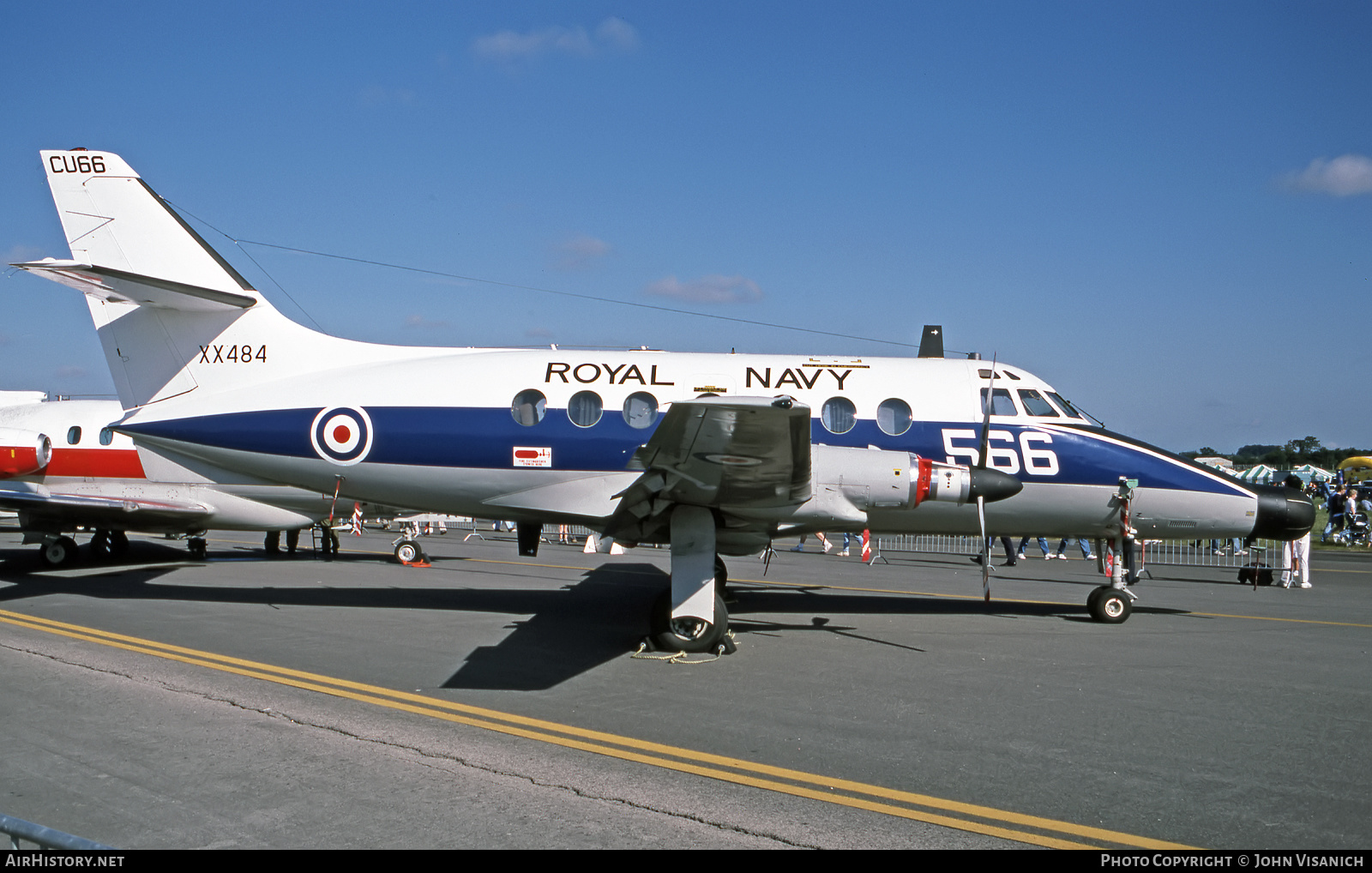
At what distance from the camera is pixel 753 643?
9930 mm

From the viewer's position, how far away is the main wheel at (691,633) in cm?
923

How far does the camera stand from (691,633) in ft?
30.5

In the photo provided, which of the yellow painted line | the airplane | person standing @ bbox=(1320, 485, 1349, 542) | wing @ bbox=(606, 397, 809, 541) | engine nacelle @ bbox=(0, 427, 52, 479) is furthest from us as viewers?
person standing @ bbox=(1320, 485, 1349, 542)

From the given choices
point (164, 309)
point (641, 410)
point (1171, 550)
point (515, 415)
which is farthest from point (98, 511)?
point (1171, 550)

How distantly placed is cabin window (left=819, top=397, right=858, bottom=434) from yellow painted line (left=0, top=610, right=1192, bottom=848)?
5.74 meters

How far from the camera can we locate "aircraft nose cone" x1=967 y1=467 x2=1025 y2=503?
9.74 metres

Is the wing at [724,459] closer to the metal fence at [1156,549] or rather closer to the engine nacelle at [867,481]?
the engine nacelle at [867,481]

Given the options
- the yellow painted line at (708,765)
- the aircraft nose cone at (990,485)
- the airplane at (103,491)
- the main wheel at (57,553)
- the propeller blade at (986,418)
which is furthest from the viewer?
the main wheel at (57,553)

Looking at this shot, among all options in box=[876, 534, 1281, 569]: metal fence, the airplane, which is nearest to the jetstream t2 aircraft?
the airplane

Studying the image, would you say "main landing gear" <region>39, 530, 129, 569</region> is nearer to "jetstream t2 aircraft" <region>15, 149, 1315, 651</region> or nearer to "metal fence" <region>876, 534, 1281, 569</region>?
"jetstream t2 aircraft" <region>15, 149, 1315, 651</region>

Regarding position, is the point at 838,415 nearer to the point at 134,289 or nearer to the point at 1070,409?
the point at 1070,409

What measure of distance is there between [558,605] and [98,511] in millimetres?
10585

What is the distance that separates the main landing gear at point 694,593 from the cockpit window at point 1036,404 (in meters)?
4.89

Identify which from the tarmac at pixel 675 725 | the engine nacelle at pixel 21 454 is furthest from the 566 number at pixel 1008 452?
the engine nacelle at pixel 21 454
